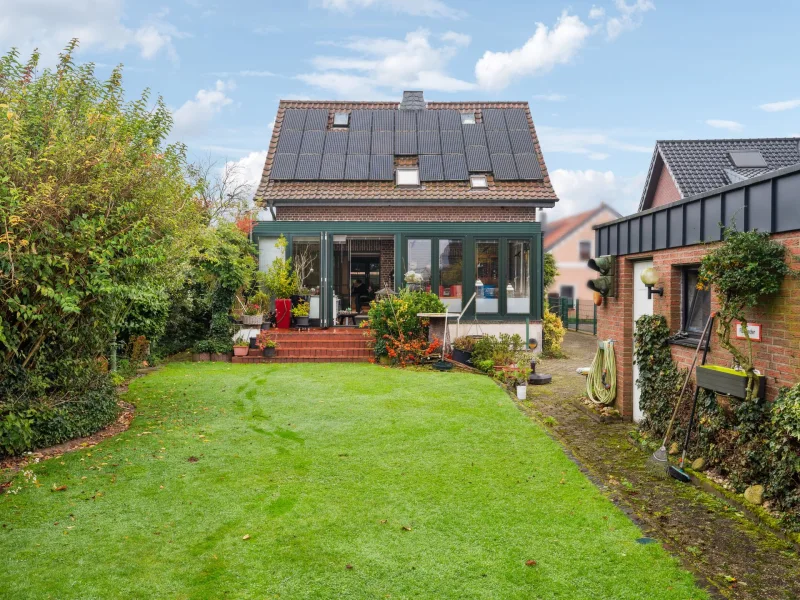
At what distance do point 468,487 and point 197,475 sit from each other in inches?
105

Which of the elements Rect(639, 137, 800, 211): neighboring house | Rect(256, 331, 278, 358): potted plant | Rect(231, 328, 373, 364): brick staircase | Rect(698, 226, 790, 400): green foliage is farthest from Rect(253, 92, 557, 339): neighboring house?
Rect(698, 226, 790, 400): green foliage

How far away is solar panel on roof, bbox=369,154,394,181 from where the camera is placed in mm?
17391

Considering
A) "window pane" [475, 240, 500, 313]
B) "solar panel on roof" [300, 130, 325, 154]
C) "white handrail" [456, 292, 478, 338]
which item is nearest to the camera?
"white handrail" [456, 292, 478, 338]

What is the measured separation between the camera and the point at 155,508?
4914 millimetres

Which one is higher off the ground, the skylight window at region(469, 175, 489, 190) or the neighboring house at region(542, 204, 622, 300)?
the skylight window at region(469, 175, 489, 190)

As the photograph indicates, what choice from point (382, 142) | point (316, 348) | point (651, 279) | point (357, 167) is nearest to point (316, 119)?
point (382, 142)

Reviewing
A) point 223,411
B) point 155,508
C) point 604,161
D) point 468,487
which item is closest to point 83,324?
point 223,411

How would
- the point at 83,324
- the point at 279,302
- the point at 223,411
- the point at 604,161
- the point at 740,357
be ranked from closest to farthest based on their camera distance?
1. the point at 740,357
2. the point at 83,324
3. the point at 223,411
4. the point at 604,161
5. the point at 279,302

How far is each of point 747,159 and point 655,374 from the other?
1754cm

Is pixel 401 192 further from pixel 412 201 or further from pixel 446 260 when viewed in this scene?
pixel 446 260

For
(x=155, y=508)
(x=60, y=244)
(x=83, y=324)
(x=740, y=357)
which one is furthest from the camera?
(x=83, y=324)

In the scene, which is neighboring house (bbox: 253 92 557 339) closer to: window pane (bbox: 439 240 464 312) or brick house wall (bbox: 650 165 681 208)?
window pane (bbox: 439 240 464 312)

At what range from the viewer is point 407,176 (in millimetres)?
17578

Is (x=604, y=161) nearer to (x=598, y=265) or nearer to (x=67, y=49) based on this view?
(x=598, y=265)
